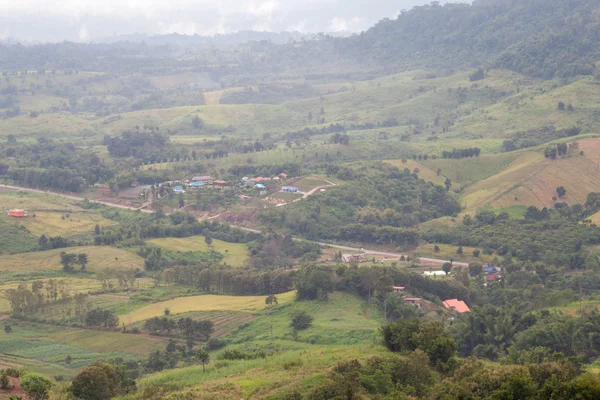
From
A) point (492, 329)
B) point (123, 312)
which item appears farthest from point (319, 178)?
point (492, 329)

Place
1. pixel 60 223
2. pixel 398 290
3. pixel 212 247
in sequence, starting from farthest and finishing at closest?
1. pixel 60 223
2. pixel 212 247
3. pixel 398 290

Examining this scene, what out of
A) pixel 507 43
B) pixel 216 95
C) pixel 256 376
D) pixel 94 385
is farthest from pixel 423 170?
pixel 507 43

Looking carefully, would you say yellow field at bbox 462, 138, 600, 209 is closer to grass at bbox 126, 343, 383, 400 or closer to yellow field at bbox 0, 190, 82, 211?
yellow field at bbox 0, 190, 82, 211

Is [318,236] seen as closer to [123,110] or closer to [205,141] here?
[205,141]

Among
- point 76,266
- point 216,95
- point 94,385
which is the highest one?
point 216,95

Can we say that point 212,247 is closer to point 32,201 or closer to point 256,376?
point 32,201

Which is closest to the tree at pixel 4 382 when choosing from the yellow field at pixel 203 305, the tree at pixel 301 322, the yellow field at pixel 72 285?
the tree at pixel 301 322

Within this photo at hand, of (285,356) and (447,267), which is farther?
(447,267)
